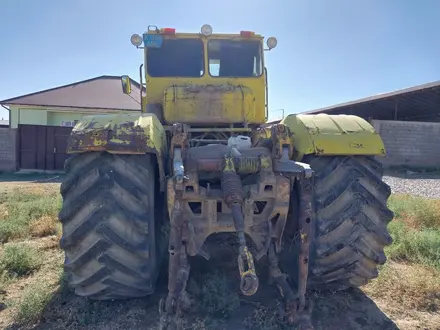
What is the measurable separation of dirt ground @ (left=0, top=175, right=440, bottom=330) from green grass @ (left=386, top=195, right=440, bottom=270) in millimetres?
1301

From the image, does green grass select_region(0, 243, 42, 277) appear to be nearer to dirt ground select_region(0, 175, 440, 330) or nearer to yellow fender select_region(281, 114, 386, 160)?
dirt ground select_region(0, 175, 440, 330)

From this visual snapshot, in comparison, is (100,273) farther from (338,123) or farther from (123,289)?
(338,123)

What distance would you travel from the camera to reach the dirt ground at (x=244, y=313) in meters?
2.98

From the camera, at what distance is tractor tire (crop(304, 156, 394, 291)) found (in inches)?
120

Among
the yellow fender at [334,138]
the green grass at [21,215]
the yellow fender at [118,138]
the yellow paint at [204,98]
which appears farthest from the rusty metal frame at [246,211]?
the green grass at [21,215]

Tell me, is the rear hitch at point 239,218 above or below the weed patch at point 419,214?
above

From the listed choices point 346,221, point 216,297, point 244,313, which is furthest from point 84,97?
point 346,221

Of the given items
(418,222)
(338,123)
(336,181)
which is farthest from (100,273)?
(418,222)

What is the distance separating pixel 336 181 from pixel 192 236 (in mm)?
1334

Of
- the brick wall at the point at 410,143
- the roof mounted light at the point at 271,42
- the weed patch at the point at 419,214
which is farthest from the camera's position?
the brick wall at the point at 410,143

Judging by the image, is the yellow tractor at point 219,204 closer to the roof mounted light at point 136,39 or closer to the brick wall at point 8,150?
the roof mounted light at point 136,39

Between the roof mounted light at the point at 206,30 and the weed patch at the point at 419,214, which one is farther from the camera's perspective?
the weed patch at the point at 419,214

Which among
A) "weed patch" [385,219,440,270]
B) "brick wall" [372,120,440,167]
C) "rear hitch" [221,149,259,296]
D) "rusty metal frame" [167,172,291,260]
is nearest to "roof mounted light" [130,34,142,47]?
"rear hitch" [221,149,259,296]

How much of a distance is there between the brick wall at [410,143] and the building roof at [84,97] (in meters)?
13.6
